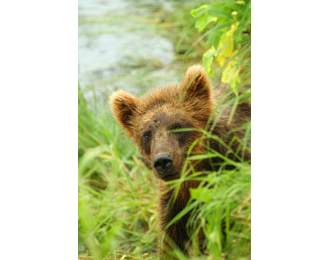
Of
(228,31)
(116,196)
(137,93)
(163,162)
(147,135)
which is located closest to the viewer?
(228,31)

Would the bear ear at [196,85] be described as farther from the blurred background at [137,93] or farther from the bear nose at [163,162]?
the bear nose at [163,162]

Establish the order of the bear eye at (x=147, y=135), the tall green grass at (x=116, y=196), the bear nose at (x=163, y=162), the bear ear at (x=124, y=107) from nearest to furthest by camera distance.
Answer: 1. the bear nose at (x=163, y=162)
2. the bear eye at (x=147, y=135)
3. the tall green grass at (x=116, y=196)
4. the bear ear at (x=124, y=107)

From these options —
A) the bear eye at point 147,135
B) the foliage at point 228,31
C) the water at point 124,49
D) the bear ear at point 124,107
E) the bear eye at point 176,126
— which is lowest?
the bear eye at point 147,135

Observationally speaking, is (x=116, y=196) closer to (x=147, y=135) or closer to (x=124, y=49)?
(x=147, y=135)

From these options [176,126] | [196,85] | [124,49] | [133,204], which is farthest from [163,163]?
[124,49]

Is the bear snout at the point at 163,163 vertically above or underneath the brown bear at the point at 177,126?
underneath

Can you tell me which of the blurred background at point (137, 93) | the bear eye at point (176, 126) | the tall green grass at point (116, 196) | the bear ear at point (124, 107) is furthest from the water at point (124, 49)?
the bear eye at point (176, 126)

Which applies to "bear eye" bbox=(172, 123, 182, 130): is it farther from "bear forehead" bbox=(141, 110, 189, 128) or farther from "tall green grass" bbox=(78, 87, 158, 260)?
"tall green grass" bbox=(78, 87, 158, 260)

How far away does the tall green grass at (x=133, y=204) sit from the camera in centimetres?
298

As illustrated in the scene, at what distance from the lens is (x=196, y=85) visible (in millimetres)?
4051

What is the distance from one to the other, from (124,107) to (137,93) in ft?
7.86
